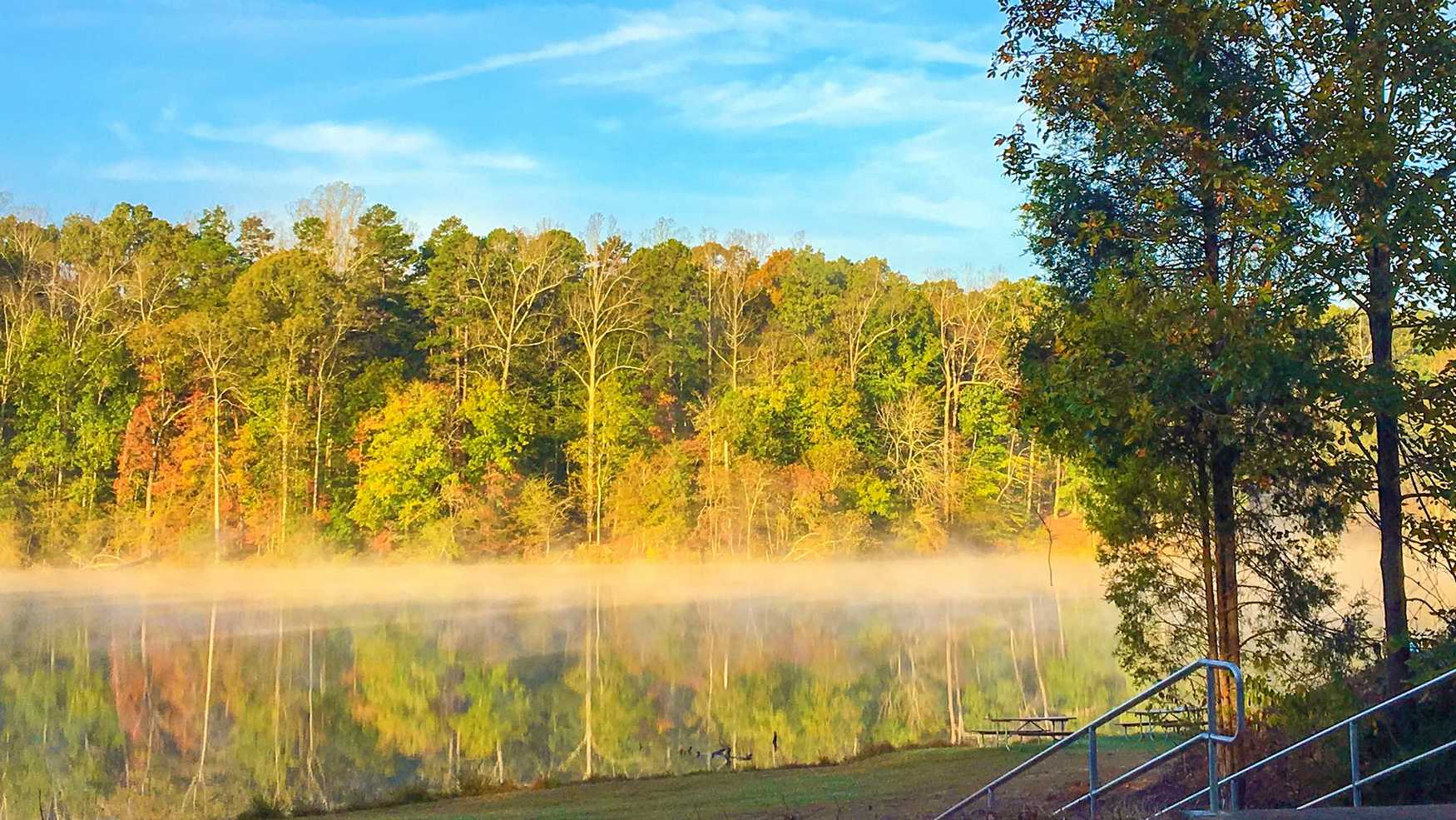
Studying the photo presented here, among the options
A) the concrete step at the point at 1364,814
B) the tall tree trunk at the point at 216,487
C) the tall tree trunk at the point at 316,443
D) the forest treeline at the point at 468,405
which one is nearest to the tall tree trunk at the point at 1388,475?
the concrete step at the point at 1364,814

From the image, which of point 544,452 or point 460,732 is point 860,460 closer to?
point 544,452

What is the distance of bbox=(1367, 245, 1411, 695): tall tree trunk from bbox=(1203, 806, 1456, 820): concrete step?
468cm

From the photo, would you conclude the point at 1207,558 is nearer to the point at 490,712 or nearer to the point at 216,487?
the point at 490,712

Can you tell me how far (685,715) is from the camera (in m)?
29.4

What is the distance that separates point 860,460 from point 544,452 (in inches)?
618

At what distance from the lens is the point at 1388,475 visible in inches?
468

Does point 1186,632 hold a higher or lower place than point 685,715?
higher

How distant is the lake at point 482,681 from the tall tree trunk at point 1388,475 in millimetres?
12042

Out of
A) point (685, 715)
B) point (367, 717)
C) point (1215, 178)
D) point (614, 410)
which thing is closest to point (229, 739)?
point (367, 717)

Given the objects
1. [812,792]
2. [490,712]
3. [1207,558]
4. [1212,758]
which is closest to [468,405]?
[490,712]

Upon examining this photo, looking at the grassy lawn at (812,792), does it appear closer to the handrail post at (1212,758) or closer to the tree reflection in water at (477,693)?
Answer: the tree reflection in water at (477,693)

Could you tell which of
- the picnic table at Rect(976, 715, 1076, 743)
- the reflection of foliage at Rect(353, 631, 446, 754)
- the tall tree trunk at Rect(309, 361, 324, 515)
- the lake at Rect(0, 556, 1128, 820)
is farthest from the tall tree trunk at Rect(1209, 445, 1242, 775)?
the tall tree trunk at Rect(309, 361, 324, 515)

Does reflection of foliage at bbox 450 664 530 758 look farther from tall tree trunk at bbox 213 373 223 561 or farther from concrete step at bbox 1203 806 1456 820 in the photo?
tall tree trunk at bbox 213 373 223 561

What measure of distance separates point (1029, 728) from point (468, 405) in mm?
45701
